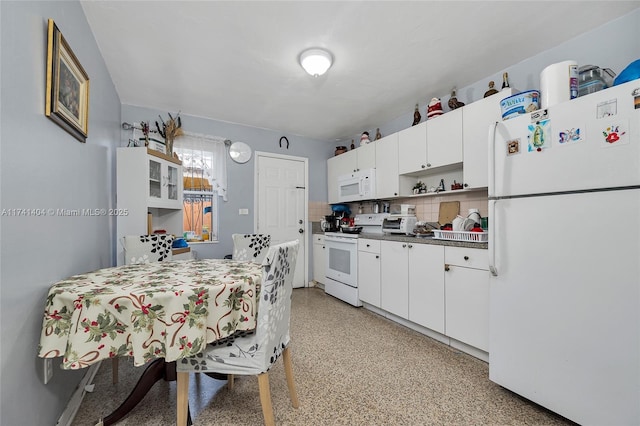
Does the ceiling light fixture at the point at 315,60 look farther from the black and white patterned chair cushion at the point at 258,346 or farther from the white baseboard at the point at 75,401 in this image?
the white baseboard at the point at 75,401

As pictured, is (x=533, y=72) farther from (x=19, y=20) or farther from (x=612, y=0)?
(x=19, y=20)

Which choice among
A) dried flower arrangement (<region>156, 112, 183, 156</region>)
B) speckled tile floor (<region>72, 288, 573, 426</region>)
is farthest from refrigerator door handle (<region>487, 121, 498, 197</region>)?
dried flower arrangement (<region>156, 112, 183, 156</region>)

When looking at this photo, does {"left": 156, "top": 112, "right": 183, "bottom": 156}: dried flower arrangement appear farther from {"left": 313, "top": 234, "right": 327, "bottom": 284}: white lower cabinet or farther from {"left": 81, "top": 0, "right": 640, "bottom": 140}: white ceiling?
{"left": 313, "top": 234, "right": 327, "bottom": 284}: white lower cabinet

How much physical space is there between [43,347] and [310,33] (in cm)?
230

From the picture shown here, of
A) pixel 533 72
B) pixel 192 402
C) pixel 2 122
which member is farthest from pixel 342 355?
pixel 533 72

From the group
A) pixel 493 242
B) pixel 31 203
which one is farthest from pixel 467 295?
pixel 31 203

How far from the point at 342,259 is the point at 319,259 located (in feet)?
2.37

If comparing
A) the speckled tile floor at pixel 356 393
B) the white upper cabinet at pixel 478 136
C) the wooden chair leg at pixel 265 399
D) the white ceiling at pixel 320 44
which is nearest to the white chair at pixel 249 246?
the speckled tile floor at pixel 356 393

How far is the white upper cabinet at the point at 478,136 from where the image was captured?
2.23m

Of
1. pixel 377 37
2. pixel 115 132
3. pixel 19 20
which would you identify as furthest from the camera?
pixel 115 132

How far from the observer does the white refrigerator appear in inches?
47.4

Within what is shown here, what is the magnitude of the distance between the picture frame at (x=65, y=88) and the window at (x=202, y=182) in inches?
A: 68.5

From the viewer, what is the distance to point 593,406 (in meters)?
1.28

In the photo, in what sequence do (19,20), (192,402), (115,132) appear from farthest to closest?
(115,132)
(192,402)
(19,20)
